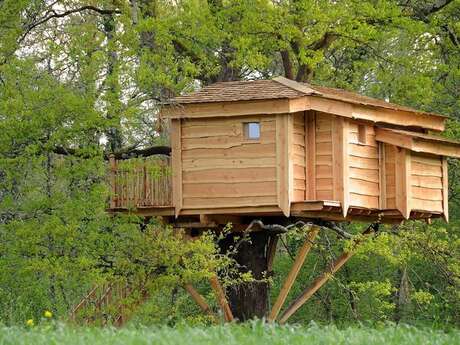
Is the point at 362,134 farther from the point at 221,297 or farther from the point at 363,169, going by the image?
the point at 221,297

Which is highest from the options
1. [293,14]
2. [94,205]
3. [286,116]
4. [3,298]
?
[293,14]

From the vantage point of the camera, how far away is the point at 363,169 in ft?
79.0

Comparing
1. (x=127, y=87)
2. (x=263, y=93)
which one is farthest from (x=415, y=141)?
(x=127, y=87)

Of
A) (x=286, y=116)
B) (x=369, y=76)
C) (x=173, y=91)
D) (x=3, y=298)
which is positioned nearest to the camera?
(x=286, y=116)

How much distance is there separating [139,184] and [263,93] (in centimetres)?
333

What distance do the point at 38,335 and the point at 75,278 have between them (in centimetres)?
1124

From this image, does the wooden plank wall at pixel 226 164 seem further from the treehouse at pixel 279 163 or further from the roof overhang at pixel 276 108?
the roof overhang at pixel 276 108

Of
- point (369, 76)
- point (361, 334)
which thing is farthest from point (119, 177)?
point (369, 76)

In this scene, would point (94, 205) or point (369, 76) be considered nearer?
point (94, 205)

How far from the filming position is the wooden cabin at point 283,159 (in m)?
23.5

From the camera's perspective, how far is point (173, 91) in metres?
26.0

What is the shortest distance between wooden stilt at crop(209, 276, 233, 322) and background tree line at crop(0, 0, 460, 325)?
0.62 meters

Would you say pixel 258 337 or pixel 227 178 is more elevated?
pixel 227 178

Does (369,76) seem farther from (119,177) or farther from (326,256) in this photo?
(119,177)
